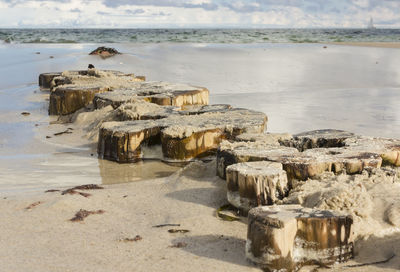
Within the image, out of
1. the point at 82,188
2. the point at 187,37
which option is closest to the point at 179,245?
the point at 82,188

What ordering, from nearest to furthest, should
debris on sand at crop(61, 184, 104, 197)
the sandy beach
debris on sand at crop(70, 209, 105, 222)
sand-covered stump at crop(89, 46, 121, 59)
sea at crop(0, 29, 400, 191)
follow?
the sandy beach → debris on sand at crop(70, 209, 105, 222) → debris on sand at crop(61, 184, 104, 197) → sea at crop(0, 29, 400, 191) → sand-covered stump at crop(89, 46, 121, 59)

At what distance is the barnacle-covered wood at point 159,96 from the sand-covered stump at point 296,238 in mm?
4169

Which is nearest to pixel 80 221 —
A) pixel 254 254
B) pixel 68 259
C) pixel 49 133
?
pixel 68 259

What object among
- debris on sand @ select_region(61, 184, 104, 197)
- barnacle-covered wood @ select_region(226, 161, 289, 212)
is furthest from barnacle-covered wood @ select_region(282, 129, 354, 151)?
debris on sand @ select_region(61, 184, 104, 197)

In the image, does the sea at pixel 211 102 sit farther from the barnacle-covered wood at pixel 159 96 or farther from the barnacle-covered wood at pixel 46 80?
the barnacle-covered wood at pixel 159 96

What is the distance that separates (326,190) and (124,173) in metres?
2.10

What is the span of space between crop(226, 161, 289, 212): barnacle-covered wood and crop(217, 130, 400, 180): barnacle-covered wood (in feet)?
0.64

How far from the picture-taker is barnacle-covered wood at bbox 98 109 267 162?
498cm

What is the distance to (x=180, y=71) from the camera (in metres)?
15.0

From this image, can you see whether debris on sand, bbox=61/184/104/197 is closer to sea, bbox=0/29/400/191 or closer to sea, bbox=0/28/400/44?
sea, bbox=0/29/400/191

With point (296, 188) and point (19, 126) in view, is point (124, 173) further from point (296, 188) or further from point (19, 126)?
point (19, 126)

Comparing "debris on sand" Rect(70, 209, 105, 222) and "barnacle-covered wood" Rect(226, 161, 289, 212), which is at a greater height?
"barnacle-covered wood" Rect(226, 161, 289, 212)

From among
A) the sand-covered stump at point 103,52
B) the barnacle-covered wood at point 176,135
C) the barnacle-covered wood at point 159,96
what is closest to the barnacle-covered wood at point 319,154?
the barnacle-covered wood at point 176,135

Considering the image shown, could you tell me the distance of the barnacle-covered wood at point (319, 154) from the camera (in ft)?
11.6
